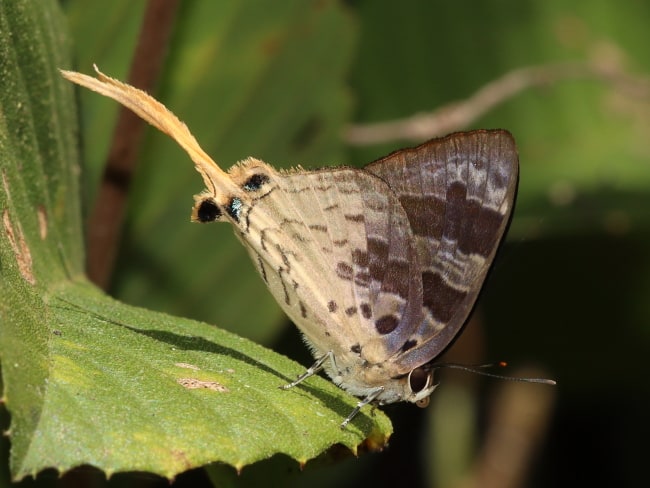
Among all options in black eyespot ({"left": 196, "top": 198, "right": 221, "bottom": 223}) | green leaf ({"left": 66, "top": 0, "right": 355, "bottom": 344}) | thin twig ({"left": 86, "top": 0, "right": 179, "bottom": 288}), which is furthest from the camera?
green leaf ({"left": 66, "top": 0, "right": 355, "bottom": 344})

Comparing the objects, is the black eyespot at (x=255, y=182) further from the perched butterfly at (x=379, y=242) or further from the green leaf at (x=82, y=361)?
the green leaf at (x=82, y=361)

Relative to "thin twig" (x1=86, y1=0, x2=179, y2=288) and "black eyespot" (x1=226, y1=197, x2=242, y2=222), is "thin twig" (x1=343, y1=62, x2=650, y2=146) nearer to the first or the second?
"thin twig" (x1=86, y1=0, x2=179, y2=288)

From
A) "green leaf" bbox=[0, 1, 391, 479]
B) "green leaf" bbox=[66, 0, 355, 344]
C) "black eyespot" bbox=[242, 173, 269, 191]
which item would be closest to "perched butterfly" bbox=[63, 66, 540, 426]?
"black eyespot" bbox=[242, 173, 269, 191]

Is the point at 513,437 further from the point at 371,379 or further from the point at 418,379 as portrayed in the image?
the point at 371,379

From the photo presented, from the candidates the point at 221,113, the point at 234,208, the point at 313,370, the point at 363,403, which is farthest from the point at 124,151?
the point at 363,403

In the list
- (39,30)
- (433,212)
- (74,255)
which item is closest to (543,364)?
(433,212)

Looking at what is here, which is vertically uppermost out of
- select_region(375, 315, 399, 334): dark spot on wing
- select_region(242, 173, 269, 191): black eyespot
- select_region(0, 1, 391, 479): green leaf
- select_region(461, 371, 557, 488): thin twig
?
select_region(242, 173, 269, 191): black eyespot

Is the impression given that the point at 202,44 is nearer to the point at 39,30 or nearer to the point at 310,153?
the point at 310,153
